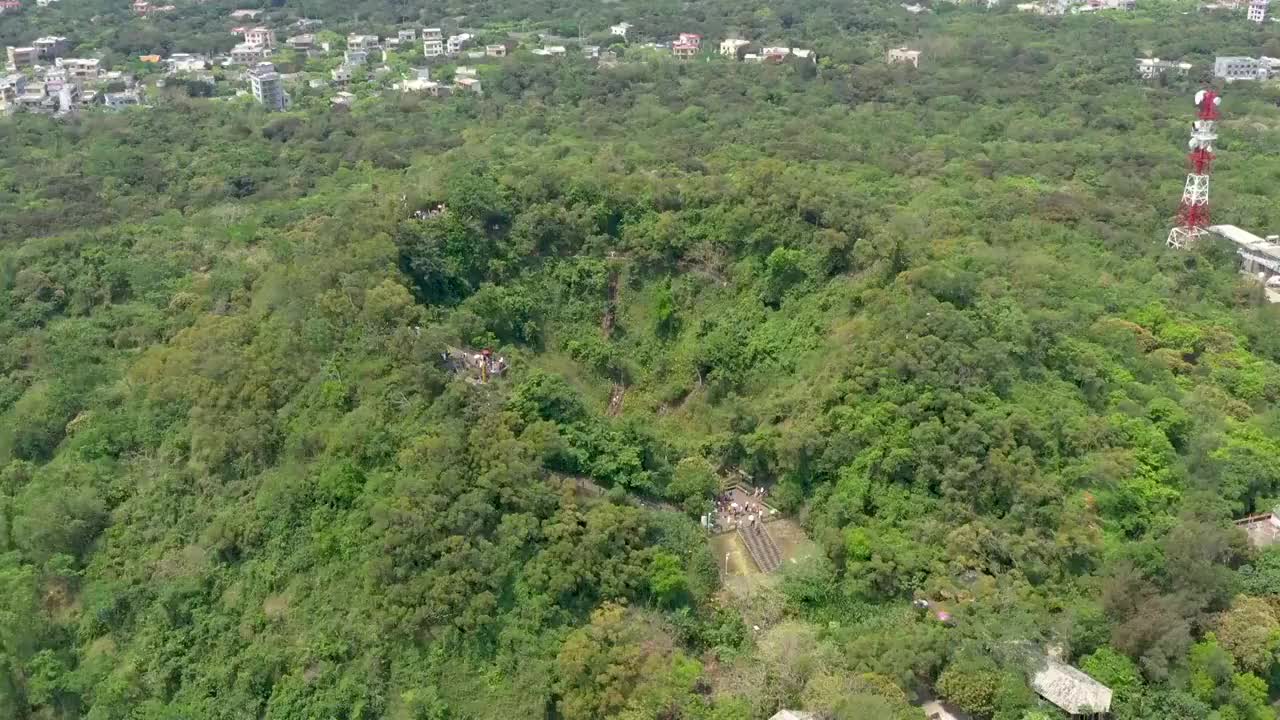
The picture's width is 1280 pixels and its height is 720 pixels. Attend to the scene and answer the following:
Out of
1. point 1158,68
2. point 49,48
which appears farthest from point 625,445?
point 49,48

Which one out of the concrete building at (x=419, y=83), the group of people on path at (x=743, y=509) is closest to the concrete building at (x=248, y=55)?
the concrete building at (x=419, y=83)

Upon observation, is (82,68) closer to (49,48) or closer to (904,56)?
(49,48)

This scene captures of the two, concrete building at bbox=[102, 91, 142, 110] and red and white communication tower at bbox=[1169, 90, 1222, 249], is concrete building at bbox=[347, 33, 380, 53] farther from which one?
red and white communication tower at bbox=[1169, 90, 1222, 249]

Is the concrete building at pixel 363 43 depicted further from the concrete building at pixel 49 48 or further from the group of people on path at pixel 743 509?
the group of people on path at pixel 743 509

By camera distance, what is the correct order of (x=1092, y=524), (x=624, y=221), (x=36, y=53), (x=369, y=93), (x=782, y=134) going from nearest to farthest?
(x=1092, y=524) < (x=624, y=221) < (x=782, y=134) < (x=369, y=93) < (x=36, y=53)

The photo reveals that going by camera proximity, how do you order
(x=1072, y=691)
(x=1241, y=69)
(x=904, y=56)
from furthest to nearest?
1. (x=904, y=56)
2. (x=1241, y=69)
3. (x=1072, y=691)

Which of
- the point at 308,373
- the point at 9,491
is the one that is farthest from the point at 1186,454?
the point at 9,491

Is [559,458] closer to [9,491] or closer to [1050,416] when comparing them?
[1050,416]
